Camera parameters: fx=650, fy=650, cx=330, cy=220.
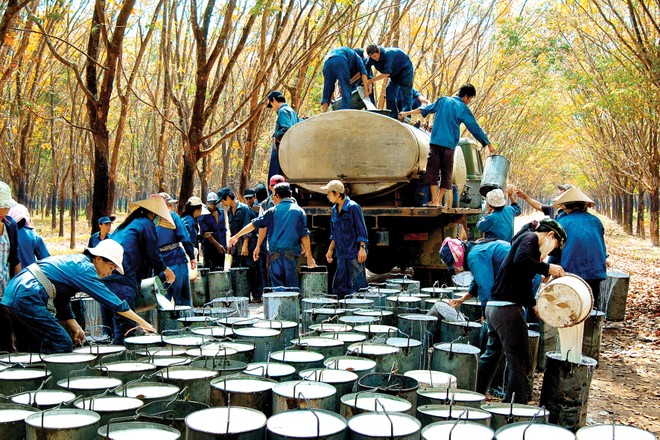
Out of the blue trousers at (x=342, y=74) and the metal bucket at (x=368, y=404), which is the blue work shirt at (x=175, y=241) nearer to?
the blue trousers at (x=342, y=74)

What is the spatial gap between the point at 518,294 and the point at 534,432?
1565mm

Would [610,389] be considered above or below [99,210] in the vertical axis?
below

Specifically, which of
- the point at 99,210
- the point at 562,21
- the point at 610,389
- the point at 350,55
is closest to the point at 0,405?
the point at 610,389

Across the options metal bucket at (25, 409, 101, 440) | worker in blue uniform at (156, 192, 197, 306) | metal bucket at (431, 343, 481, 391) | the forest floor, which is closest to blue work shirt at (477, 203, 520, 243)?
the forest floor

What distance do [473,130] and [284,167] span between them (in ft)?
8.39

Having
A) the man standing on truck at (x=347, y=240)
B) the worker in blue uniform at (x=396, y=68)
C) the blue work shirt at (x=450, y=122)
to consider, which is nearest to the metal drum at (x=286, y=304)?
Result: the man standing on truck at (x=347, y=240)

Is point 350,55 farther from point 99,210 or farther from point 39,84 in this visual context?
point 39,84

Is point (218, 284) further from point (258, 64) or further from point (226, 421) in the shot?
point (258, 64)

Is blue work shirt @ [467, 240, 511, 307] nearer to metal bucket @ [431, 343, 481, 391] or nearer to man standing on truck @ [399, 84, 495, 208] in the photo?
metal bucket @ [431, 343, 481, 391]

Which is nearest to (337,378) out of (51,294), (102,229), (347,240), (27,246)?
(51,294)

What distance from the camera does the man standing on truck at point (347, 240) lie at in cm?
702

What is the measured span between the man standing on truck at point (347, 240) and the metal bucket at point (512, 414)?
3.83 metres

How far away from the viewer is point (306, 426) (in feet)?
8.85

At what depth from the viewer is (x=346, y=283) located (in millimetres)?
7246
